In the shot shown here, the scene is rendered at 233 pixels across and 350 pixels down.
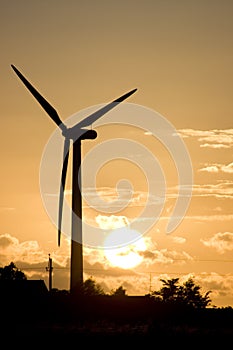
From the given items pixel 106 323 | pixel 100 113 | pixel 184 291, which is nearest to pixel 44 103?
pixel 100 113

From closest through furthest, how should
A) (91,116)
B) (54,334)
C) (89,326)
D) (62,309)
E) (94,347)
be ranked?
(94,347) < (54,334) < (89,326) < (62,309) < (91,116)

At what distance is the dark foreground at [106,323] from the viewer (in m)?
55.5

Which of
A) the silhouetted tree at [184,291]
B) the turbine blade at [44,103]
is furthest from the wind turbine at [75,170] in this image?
the silhouetted tree at [184,291]

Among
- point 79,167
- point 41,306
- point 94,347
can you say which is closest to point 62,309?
point 41,306

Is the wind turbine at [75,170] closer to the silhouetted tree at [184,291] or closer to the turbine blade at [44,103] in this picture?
the turbine blade at [44,103]

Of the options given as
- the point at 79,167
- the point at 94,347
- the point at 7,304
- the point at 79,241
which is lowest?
the point at 94,347

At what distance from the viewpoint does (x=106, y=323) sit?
67.9m

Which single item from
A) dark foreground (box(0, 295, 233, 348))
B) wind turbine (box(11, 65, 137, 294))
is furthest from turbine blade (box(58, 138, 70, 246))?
dark foreground (box(0, 295, 233, 348))

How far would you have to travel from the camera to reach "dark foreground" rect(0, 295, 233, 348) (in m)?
55.5

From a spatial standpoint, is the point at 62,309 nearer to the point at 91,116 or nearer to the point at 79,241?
the point at 79,241

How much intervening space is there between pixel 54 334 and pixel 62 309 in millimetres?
27000

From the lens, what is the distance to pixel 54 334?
192 feet

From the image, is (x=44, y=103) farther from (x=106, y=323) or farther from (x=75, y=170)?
(x=106, y=323)

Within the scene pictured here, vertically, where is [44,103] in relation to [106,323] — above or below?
above
